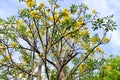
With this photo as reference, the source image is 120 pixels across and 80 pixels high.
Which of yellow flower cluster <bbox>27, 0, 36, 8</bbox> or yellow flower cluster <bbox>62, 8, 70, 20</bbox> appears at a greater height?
yellow flower cluster <bbox>27, 0, 36, 8</bbox>

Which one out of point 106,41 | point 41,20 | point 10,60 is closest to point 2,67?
point 10,60

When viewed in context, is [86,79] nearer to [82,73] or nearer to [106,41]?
[82,73]

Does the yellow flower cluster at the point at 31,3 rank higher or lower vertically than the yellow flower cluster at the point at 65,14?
higher

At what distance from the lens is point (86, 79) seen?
20.0 metres

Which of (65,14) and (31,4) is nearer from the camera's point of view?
(31,4)

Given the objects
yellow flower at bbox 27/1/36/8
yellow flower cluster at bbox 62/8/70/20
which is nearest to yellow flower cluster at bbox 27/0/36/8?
yellow flower at bbox 27/1/36/8

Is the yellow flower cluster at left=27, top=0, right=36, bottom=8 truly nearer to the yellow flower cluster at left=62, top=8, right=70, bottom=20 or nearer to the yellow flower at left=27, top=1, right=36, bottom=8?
the yellow flower at left=27, top=1, right=36, bottom=8

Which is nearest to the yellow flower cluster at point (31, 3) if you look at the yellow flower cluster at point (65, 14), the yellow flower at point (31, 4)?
the yellow flower at point (31, 4)

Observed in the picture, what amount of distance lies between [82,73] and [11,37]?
4.36 m

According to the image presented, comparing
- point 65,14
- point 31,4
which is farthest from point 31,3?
point 65,14

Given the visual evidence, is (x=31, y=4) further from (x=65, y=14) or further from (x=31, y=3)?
(x=65, y=14)

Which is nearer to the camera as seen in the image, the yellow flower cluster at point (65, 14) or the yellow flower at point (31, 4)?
the yellow flower at point (31, 4)

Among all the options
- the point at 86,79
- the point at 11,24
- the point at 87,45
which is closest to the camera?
the point at 11,24

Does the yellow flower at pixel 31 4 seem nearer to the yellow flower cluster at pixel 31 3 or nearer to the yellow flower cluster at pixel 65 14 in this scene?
the yellow flower cluster at pixel 31 3
